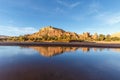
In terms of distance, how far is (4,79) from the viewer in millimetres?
10906

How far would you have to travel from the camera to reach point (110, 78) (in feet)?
39.3

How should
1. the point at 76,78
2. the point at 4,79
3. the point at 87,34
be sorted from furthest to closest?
1. the point at 87,34
2. the point at 76,78
3. the point at 4,79

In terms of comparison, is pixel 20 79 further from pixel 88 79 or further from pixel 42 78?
pixel 88 79

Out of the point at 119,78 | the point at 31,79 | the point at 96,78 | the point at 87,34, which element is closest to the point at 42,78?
the point at 31,79

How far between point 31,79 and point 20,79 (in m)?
0.95

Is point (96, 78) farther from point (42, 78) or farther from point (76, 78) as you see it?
point (42, 78)

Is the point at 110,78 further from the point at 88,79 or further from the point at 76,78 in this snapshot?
the point at 76,78

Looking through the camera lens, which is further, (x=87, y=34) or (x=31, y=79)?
(x=87, y=34)

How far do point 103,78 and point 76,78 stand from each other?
2.59m

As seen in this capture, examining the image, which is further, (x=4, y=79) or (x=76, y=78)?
(x=76, y=78)

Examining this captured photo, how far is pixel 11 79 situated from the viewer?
10.9m

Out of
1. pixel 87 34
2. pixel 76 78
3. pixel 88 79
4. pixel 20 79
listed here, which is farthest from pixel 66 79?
pixel 87 34

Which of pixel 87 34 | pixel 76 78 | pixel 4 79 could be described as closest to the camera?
pixel 4 79

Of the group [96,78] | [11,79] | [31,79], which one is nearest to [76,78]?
[96,78]
